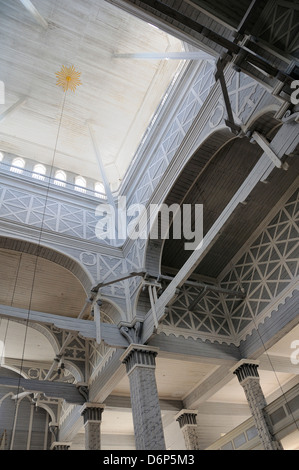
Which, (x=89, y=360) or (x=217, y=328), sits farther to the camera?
(x=89, y=360)

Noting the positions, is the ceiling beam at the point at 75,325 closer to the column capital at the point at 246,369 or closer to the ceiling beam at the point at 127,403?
the column capital at the point at 246,369

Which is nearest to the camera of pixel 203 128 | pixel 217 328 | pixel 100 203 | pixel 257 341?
pixel 203 128

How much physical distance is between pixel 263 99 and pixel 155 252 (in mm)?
6280

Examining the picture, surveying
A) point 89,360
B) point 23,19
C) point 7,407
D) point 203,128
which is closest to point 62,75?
point 23,19

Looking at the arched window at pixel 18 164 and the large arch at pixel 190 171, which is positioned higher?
the arched window at pixel 18 164

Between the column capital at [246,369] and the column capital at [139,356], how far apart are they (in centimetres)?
371

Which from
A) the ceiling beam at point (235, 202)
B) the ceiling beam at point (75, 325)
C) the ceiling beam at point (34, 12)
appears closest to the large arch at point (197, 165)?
the ceiling beam at point (235, 202)

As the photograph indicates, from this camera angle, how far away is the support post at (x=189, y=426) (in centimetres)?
1521

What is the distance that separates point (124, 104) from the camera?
1788 centimetres

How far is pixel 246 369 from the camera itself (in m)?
13.2

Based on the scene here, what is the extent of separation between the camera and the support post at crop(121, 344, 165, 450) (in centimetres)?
954
